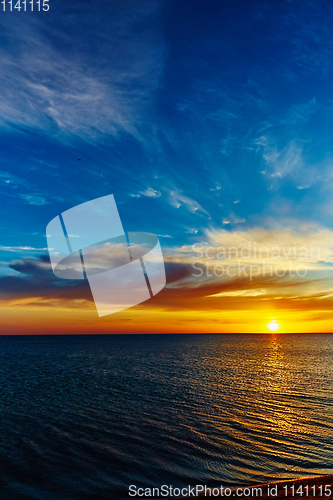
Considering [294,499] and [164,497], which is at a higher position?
[294,499]

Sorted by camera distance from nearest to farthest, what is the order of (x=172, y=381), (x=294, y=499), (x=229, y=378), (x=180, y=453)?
(x=294, y=499), (x=180, y=453), (x=172, y=381), (x=229, y=378)

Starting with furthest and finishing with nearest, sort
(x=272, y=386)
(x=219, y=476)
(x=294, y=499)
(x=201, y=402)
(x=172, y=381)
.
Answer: (x=172, y=381) → (x=272, y=386) → (x=201, y=402) → (x=219, y=476) → (x=294, y=499)

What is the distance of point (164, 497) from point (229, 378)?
38671 mm

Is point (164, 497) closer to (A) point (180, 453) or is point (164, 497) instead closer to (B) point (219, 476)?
(B) point (219, 476)

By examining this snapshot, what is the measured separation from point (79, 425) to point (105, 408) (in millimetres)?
5622

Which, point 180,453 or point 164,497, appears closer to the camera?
point 164,497

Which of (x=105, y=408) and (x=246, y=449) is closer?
(x=246, y=449)

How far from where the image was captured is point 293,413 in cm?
2905

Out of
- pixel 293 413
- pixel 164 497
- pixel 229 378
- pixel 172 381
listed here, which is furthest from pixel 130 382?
pixel 164 497

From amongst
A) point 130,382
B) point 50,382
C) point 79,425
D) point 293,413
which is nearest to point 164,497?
point 79,425

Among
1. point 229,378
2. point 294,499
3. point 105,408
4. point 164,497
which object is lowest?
point 229,378

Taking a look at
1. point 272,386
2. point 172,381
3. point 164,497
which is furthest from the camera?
point 172,381

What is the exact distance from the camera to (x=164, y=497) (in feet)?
47.5

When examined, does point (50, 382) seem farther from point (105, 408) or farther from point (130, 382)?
point (105, 408)
